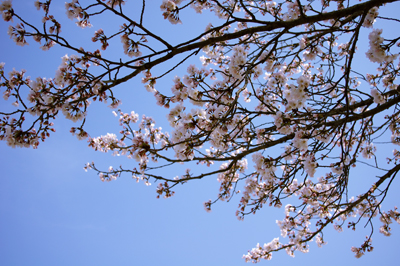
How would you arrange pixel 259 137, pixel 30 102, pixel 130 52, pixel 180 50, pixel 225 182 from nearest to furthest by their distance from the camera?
pixel 180 50 → pixel 30 102 → pixel 130 52 → pixel 259 137 → pixel 225 182

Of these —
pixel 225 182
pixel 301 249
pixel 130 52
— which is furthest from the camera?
pixel 301 249

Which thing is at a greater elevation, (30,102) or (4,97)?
(4,97)

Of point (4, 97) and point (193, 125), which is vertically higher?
point (4, 97)

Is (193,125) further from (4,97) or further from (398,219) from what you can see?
(398,219)

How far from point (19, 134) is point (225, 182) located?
3277mm

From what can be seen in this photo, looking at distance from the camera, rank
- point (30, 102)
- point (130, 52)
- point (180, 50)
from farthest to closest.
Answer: point (130, 52)
point (30, 102)
point (180, 50)

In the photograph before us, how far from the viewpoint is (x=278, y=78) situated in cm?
380

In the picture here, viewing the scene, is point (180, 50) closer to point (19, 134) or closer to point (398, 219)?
point (19, 134)

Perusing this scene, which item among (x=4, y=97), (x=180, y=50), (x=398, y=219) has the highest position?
(x=4, y=97)

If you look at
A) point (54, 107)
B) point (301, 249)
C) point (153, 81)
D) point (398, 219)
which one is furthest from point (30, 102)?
point (398, 219)

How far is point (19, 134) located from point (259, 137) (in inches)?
125

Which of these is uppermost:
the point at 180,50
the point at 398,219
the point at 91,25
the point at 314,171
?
the point at 91,25

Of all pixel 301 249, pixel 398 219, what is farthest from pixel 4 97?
pixel 398 219

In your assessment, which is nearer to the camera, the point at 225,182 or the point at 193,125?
the point at 193,125
